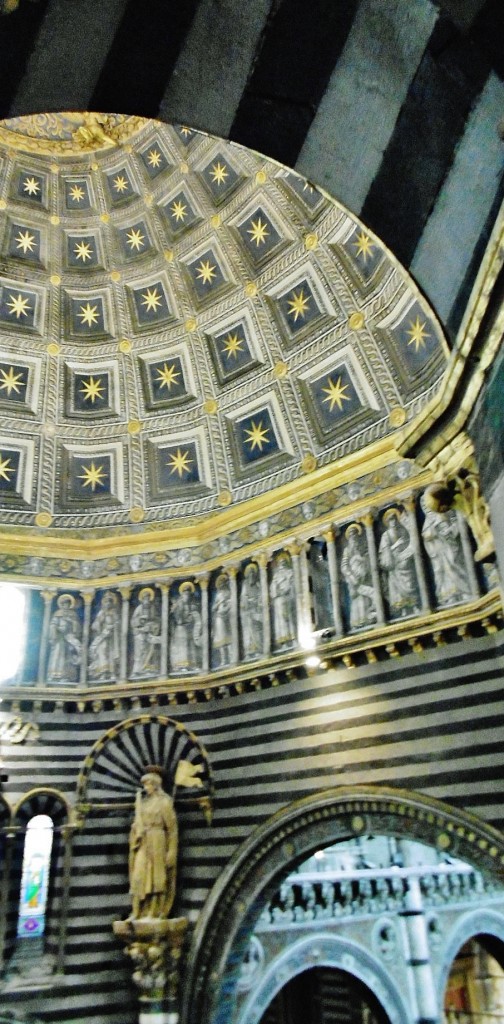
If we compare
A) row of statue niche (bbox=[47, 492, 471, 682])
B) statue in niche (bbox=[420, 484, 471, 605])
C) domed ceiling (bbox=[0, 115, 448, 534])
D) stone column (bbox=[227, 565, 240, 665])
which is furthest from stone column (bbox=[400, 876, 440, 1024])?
domed ceiling (bbox=[0, 115, 448, 534])

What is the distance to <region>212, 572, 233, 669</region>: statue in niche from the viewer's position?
14.0 metres

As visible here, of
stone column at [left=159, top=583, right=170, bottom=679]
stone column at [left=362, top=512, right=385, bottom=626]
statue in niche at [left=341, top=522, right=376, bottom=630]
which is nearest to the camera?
stone column at [left=362, top=512, right=385, bottom=626]

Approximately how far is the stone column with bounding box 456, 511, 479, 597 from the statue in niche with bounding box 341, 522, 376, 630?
5.88 ft

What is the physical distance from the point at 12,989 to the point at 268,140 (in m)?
12.7

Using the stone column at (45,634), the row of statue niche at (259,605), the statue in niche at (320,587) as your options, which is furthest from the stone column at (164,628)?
the statue in niche at (320,587)

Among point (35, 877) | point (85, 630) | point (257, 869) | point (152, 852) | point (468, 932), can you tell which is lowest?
point (468, 932)

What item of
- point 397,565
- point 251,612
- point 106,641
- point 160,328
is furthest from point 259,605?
point 160,328

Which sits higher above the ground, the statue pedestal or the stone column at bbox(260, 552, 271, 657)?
the stone column at bbox(260, 552, 271, 657)

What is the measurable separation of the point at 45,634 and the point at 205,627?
10.6ft

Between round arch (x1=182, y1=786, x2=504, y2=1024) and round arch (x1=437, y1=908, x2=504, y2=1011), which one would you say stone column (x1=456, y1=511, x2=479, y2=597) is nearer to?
round arch (x1=182, y1=786, x2=504, y2=1024)

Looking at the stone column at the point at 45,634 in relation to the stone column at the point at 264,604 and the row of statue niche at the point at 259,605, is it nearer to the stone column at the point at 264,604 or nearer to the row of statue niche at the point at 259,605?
the row of statue niche at the point at 259,605

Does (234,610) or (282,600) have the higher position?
(234,610)

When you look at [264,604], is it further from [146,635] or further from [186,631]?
[146,635]

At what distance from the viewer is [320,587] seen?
1310cm
